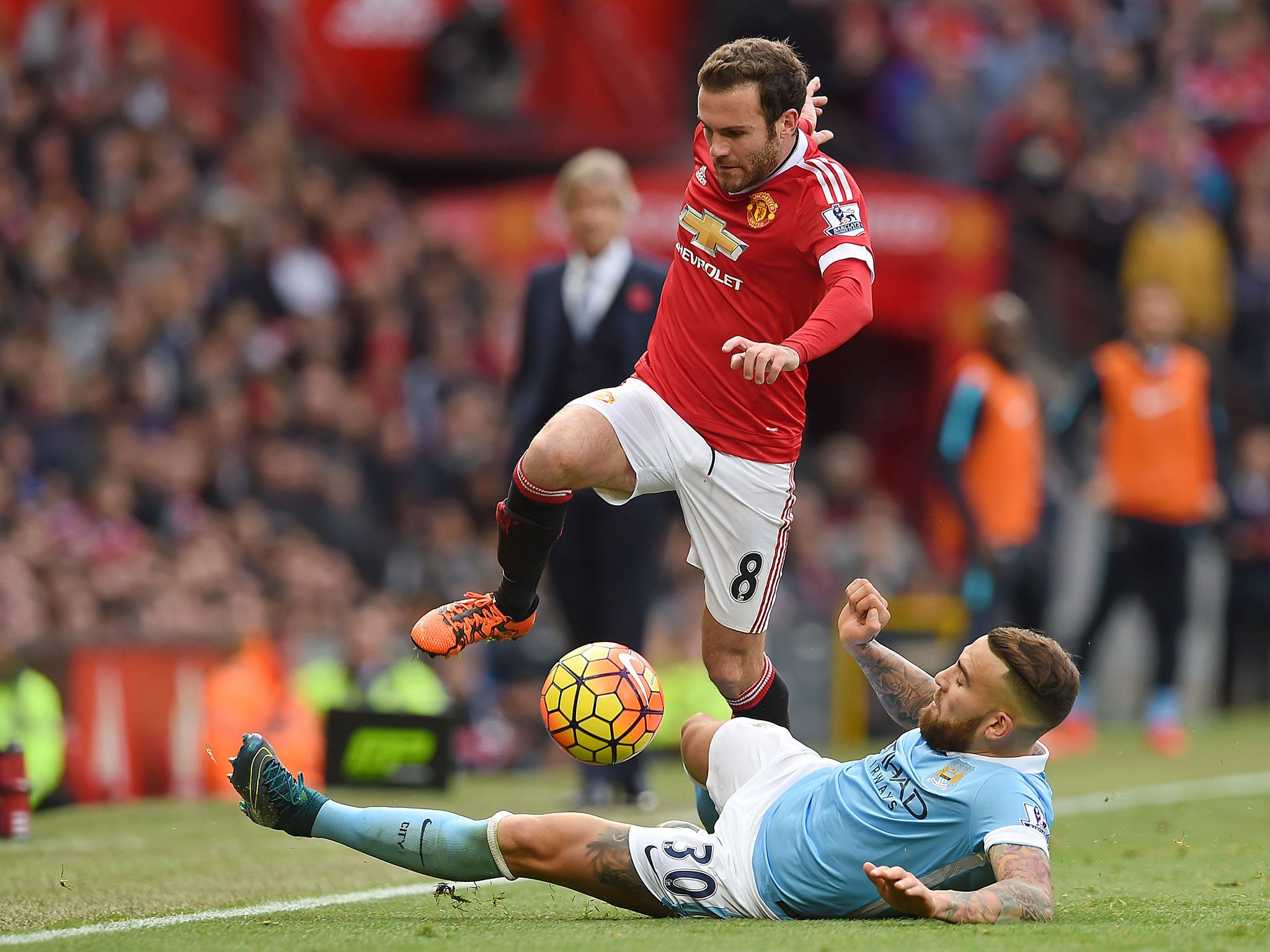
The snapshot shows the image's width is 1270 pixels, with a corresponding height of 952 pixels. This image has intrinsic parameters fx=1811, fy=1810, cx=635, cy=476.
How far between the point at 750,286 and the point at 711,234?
22 centimetres

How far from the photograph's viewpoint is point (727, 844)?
507cm

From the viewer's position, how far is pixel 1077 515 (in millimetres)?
14695

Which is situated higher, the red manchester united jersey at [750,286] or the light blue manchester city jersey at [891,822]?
the red manchester united jersey at [750,286]

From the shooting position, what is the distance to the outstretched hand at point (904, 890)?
14.7 ft

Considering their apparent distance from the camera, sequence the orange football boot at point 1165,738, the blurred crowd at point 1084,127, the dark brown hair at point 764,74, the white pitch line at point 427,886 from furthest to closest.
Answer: the blurred crowd at point 1084,127 → the orange football boot at point 1165,738 → the dark brown hair at point 764,74 → the white pitch line at point 427,886

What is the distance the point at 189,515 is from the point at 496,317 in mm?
4135

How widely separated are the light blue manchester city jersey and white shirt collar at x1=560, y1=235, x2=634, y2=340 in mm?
3606

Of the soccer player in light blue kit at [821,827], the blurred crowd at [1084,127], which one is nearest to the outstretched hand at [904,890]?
the soccer player in light blue kit at [821,827]

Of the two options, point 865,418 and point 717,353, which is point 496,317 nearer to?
point 865,418

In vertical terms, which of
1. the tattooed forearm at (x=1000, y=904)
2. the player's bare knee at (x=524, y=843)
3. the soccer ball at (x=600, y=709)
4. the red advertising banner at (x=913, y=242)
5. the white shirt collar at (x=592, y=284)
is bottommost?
the tattooed forearm at (x=1000, y=904)

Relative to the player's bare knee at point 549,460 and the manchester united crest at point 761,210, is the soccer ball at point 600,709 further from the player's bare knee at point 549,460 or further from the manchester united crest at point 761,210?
the manchester united crest at point 761,210

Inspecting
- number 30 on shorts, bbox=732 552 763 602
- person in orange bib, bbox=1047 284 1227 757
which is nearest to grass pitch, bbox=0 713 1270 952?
number 30 on shorts, bbox=732 552 763 602

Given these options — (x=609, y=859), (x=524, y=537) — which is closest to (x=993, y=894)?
(x=609, y=859)

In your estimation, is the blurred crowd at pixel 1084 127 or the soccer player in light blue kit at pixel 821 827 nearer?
the soccer player in light blue kit at pixel 821 827
